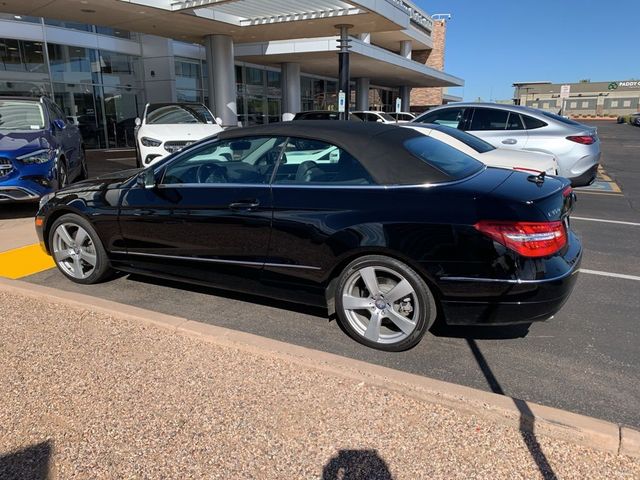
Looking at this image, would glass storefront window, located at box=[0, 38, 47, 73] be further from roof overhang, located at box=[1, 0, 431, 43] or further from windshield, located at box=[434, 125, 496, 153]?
windshield, located at box=[434, 125, 496, 153]

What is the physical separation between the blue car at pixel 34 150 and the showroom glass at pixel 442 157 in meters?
6.18

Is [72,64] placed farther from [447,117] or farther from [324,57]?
[447,117]

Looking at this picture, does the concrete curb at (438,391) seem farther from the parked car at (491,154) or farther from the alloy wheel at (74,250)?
the parked car at (491,154)

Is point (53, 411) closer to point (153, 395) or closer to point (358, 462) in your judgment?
point (153, 395)

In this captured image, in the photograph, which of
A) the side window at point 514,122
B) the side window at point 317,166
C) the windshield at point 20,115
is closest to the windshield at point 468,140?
the side window at point 514,122

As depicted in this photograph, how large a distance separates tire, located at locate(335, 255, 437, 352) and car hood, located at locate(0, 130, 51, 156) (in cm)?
624

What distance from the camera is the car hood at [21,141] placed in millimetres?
7422

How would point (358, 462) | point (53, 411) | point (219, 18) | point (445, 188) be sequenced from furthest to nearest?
point (219, 18), point (445, 188), point (53, 411), point (358, 462)

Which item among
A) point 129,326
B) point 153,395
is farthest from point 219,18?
point 153,395

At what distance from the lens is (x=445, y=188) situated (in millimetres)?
3344

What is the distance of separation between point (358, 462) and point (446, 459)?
422mm

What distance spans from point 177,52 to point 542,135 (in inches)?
760

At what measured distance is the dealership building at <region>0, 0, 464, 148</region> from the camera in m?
14.5

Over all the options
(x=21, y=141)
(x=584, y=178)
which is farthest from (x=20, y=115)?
(x=584, y=178)
